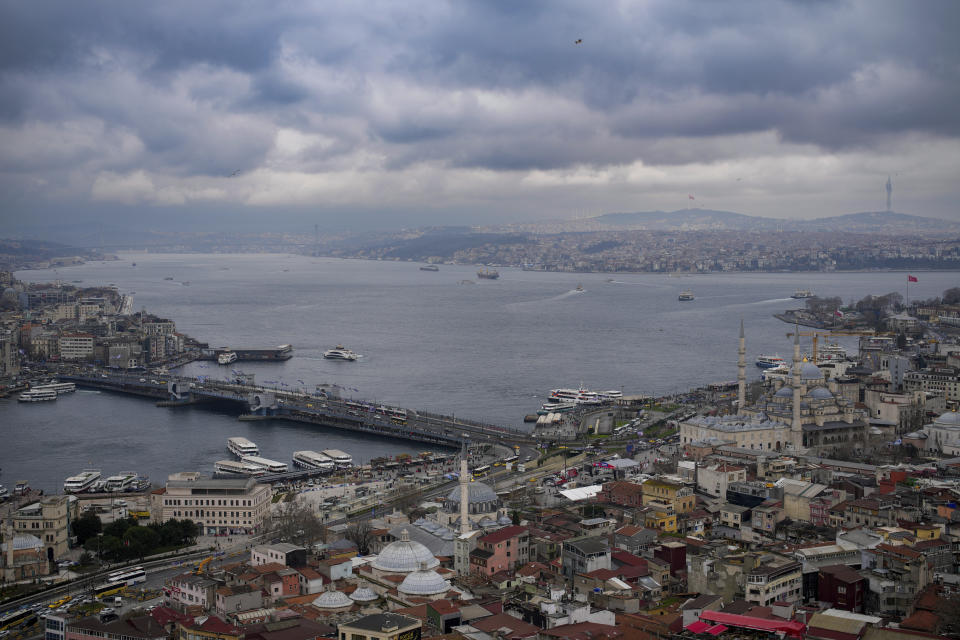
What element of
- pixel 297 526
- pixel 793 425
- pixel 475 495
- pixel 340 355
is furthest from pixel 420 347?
pixel 475 495

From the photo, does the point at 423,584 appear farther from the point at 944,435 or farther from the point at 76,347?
the point at 76,347

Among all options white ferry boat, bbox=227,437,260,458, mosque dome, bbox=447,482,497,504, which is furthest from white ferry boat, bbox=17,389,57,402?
mosque dome, bbox=447,482,497,504

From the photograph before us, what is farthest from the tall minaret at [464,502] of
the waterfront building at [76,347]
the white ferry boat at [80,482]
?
the waterfront building at [76,347]

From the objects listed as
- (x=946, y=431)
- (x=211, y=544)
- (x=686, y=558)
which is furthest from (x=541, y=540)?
(x=946, y=431)

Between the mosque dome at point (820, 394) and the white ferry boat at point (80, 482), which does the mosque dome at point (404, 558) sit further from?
the mosque dome at point (820, 394)

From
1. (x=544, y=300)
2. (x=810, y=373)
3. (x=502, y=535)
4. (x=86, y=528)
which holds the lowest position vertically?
(x=86, y=528)

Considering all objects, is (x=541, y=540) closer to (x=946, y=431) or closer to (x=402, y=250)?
(x=946, y=431)
